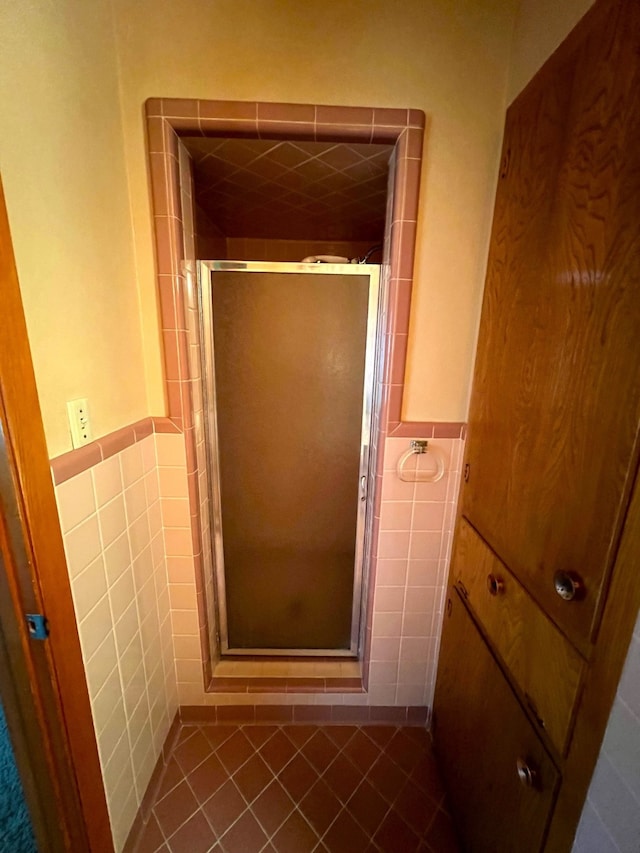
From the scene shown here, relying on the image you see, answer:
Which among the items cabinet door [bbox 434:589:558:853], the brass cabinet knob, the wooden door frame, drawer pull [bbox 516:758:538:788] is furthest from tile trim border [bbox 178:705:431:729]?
the brass cabinet knob

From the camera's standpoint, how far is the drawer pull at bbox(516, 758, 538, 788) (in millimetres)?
681

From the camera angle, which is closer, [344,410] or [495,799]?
[495,799]

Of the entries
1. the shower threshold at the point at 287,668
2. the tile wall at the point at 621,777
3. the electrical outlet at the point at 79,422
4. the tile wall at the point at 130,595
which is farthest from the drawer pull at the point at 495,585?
the electrical outlet at the point at 79,422

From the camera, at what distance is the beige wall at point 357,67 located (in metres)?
0.86

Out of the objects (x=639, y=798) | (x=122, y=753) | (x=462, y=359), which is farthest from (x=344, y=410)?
(x=122, y=753)

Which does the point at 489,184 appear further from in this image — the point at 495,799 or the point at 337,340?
the point at 495,799

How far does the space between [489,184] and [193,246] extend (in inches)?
38.5

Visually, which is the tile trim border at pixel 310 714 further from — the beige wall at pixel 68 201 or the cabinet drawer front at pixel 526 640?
the beige wall at pixel 68 201

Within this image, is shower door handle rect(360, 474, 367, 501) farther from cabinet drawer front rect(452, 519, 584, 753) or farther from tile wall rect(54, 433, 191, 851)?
tile wall rect(54, 433, 191, 851)

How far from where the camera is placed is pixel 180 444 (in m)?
1.10

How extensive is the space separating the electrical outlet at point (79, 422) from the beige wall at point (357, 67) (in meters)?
0.51

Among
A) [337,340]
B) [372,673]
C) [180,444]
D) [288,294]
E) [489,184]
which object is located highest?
[489,184]

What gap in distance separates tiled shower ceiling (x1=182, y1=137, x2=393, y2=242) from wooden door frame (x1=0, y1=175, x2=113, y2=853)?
80cm

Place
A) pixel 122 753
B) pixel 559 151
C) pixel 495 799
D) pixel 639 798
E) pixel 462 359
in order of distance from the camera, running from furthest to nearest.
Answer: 1. pixel 462 359
2. pixel 122 753
3. pixel 495 799
4. pixel 559 151
5. pixel 639 798
